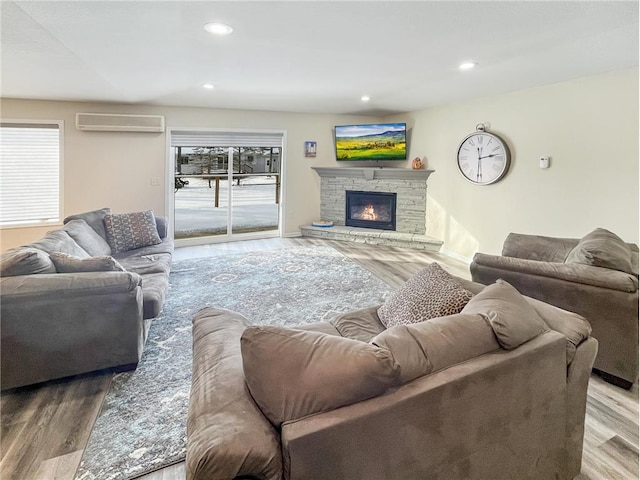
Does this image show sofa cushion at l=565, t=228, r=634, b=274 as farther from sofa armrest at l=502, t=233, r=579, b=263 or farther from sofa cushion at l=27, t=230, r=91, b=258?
sofa cushion at l=27, t=230, r=91, b=258

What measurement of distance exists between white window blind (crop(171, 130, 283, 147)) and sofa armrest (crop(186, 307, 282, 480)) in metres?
5.50

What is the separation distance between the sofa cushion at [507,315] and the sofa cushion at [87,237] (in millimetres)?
3445

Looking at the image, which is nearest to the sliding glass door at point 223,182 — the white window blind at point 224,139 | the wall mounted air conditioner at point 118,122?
the white window blind at point 224,139

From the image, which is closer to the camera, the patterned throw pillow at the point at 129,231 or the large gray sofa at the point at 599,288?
the large gray sofa at the point at 599,288

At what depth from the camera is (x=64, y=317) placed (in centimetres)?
230

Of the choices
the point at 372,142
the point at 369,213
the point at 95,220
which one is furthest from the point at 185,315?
the point at 372,142

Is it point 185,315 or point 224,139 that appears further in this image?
point 224,139

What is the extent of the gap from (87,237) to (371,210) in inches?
194

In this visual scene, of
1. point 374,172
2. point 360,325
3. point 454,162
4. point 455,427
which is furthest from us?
point 374,172

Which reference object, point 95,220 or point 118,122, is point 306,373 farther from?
point 118,122

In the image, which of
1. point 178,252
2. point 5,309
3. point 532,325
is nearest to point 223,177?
point 178,252

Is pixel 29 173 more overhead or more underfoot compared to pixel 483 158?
more underfoot

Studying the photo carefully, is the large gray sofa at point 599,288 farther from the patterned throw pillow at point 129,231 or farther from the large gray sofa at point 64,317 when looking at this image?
the patterned throw pillow at point 129,231

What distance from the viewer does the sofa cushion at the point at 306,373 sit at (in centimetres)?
109
